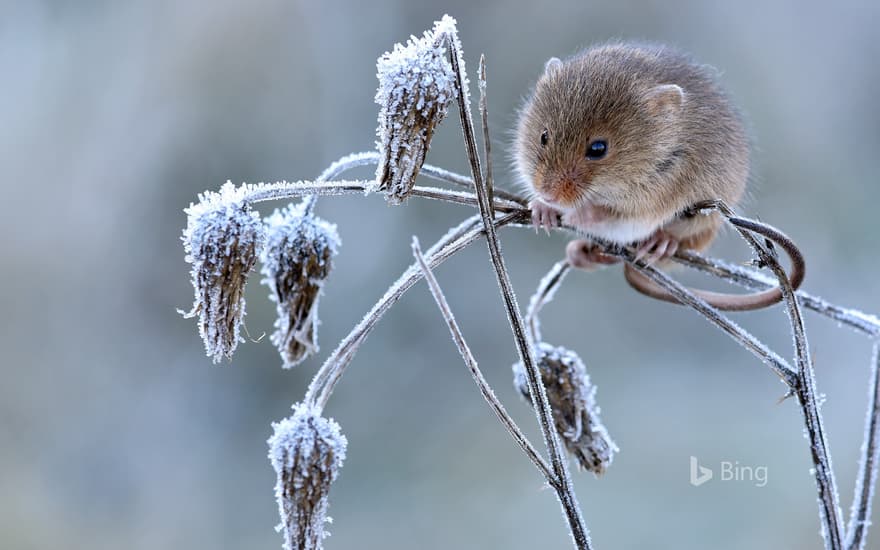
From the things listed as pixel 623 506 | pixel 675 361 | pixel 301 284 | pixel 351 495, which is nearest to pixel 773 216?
pixel 675 361

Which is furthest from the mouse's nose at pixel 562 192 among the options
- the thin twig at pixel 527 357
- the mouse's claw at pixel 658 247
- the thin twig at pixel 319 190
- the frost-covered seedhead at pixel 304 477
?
the frost-covered seedhead at pixel 304 477

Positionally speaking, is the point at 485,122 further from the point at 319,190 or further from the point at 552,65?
the point at 552,65

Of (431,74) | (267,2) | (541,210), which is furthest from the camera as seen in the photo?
(267,2)

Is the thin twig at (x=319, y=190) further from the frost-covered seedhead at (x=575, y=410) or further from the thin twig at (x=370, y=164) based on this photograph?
the frost-covered seedhead at (x=575, y=410)

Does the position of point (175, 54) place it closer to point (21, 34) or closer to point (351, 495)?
point (21, 34)

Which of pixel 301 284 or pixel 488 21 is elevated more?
pixel 488 21

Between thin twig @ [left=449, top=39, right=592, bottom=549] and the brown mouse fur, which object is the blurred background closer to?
the brown mouse fur

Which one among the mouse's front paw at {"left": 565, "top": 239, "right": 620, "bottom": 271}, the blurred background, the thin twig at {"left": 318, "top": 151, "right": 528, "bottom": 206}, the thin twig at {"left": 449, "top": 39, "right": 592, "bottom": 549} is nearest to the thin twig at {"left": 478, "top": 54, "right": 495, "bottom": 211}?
the thin twig at {"left": 449, "top": 39, "right": 592, "bottom": 549}

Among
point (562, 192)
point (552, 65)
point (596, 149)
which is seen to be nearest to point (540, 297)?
point (562, 192)
